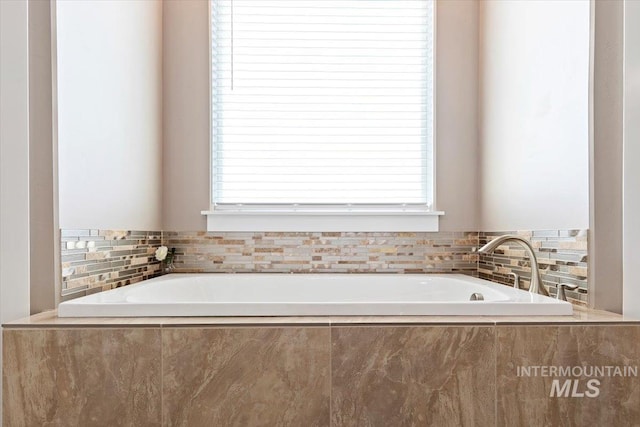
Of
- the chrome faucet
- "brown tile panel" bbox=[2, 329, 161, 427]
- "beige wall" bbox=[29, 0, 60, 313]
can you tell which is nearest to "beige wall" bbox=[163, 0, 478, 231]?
the chrome faucet

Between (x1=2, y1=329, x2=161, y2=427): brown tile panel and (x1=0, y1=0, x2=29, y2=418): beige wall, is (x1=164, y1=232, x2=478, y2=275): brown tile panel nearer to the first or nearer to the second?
(x1=0, y1=0, x2=29, y2=418): beige wall

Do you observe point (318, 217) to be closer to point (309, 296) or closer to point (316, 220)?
point (316, 220)

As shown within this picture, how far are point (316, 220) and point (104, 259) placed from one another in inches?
43.7

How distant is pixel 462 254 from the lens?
288cm

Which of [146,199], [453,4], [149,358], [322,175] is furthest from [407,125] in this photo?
[149,358]

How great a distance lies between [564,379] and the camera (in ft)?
5.03

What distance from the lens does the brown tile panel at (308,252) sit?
9.26 ft

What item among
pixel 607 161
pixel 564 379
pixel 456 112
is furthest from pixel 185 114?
pixel 564 379

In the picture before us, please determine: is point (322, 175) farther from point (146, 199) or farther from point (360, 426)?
point (360, 426)

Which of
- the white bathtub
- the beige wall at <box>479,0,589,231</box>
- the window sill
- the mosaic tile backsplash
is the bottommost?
the white bathtub

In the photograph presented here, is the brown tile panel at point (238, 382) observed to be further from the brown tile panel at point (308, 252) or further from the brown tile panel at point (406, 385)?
the brown tile panel at point (308, 252)

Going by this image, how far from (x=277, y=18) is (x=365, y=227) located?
126cm

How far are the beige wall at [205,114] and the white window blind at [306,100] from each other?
8cm

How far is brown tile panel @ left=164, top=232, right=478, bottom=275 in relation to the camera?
111 inches
